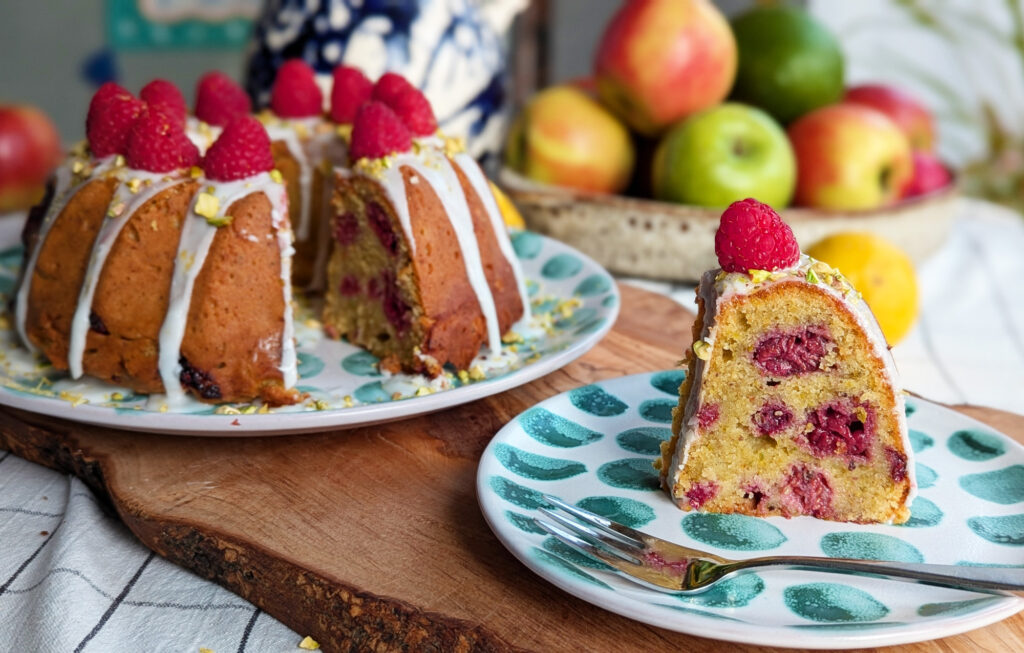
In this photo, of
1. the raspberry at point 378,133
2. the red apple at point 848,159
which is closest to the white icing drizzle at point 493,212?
the raspberry at point 378,133

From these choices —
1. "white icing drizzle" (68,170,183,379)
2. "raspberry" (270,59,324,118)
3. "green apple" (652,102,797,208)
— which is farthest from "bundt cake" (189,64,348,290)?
"green apple" (652,102,797,208)

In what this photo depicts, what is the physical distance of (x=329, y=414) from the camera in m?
1.35

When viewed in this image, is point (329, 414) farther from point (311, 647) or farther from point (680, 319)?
point (680, 319)

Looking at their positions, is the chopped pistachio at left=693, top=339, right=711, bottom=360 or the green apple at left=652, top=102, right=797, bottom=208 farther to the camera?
the green apple at left=652, top=102, right=797, bottom=208

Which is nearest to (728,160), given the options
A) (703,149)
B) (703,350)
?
(703,149)

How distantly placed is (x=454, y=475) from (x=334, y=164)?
0.86m

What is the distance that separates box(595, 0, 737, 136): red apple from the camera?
247 cm

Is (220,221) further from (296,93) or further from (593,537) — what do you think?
(593,537)

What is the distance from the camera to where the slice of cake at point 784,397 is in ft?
3.94

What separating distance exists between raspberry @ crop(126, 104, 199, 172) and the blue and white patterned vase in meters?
0.75

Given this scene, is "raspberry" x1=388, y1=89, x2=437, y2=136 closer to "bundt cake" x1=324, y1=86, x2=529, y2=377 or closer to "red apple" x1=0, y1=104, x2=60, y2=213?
"bundt cake" x1=324, y1=86, x2=529, y2=377

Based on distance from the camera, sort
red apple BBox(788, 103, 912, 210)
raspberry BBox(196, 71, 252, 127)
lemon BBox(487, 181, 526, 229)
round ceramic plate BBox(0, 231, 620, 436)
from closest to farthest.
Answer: round ceramic plate BBox(0, 231, 620, 436) → raspberry BBox(196, 71, 252, 127) → lemon BBox(487, 181, 526, 229) → red apple BBox(788, 103, 912, 210)

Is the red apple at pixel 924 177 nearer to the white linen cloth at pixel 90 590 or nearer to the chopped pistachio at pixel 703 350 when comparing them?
the chopped pistachio at pixel 703 350

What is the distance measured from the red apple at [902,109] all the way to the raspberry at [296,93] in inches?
63.0
